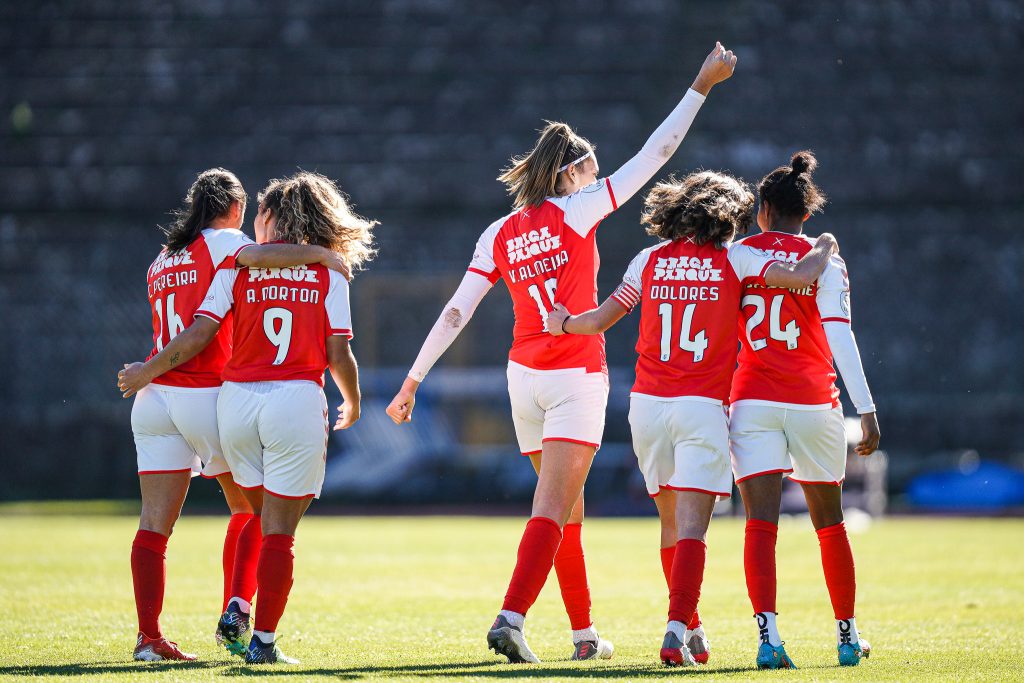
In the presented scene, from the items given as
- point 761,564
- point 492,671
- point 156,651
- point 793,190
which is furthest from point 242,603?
point 793,190

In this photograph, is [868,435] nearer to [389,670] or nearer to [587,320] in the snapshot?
[587,320]

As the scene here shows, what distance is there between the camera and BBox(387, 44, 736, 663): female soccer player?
553cm

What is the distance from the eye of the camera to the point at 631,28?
21.1 metres

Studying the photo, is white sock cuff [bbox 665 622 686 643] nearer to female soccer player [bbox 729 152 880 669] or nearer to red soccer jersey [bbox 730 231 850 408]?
female soccer player [bbox 729 152 880 669]

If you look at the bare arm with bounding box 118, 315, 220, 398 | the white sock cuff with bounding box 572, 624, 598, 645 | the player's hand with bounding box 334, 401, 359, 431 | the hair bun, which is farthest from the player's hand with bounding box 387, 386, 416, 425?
the hair bun

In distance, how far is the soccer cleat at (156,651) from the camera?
5.59 meters

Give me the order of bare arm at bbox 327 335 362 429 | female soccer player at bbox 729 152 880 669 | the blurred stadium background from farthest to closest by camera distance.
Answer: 1. the blurred stadium background
2. bare arm at bbox 327 335 362 429
3. female soccer player at bbox 729 152 880 669

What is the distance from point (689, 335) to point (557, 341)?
53cm

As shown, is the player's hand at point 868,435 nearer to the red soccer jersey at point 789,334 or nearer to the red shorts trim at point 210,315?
the red soccer jersey at point 789,334

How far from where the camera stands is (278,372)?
5477mm

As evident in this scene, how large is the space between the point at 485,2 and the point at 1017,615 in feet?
51.7

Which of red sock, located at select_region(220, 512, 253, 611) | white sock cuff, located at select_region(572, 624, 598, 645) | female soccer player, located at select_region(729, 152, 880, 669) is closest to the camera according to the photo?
female soccer player, located at select_region(729, 152, 880, 669)

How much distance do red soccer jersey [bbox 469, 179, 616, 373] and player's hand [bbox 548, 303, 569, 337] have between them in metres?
0.06

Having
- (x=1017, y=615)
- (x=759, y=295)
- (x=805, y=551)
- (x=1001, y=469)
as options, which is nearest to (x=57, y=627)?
(x=759, y=295)
